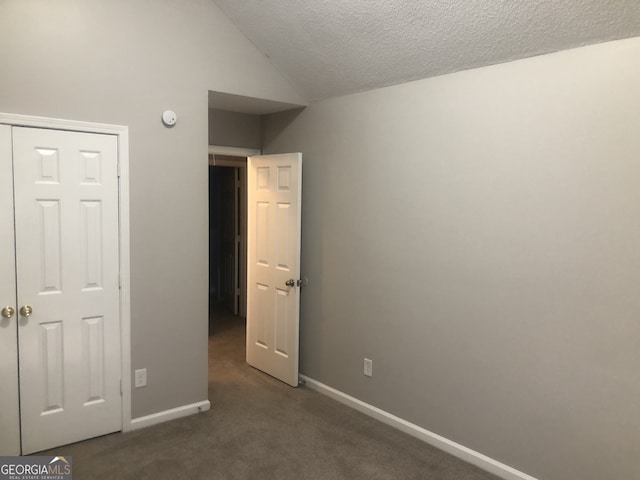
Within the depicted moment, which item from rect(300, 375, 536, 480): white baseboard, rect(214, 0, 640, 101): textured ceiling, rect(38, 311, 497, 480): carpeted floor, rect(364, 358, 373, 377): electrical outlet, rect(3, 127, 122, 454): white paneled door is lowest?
rect(38, 311, 497, 480): carpeted floor

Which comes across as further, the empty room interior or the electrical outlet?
the electrical outlet

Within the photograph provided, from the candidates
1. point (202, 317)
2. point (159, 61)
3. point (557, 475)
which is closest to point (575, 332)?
point (557, 475)

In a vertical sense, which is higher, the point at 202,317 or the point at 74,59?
the point at 74,59

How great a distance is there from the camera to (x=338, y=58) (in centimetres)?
330

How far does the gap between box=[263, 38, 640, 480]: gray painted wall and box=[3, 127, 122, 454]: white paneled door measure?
1698mm

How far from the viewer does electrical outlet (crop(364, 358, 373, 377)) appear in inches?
140

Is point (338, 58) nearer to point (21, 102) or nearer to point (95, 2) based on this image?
point (95, 2)

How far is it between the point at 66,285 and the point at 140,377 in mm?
829

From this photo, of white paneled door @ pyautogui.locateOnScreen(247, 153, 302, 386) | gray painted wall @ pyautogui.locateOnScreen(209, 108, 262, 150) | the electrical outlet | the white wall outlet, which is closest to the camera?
the white wall outlet

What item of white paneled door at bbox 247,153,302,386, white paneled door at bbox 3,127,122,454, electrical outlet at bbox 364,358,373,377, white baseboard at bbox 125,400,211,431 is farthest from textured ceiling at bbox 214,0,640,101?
white baseboard at bbox 125,400,211,431

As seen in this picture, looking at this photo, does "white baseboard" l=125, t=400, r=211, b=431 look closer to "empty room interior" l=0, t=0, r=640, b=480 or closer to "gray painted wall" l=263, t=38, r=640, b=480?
"empty room interior" l=0, t=0, r=640, b=480

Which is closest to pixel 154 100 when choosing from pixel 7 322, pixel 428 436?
pixel 7 322

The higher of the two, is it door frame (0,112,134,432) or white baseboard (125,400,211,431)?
door frame (0,112,134,432)

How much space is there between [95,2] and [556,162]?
9.53ft
